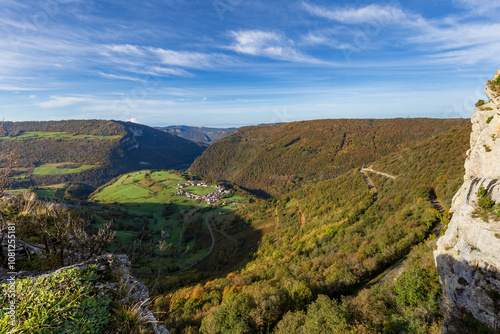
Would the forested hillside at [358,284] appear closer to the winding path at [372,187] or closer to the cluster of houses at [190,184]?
the winding path at [372,187]

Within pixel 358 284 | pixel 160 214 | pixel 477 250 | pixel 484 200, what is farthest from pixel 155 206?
pixel 484 200

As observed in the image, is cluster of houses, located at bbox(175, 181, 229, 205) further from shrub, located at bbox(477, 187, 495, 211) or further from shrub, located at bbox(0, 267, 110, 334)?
shrub, located at bbox(0, 267, 110, 334)

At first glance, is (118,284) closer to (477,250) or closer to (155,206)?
(477,250)

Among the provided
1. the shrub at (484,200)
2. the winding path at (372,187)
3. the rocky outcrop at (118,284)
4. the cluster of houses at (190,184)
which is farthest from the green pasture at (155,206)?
the shrub at (484,200)

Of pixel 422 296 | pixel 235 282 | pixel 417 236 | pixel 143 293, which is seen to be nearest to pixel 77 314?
pixel 143 293

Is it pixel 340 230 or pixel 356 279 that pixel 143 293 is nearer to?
pixel 356 279
